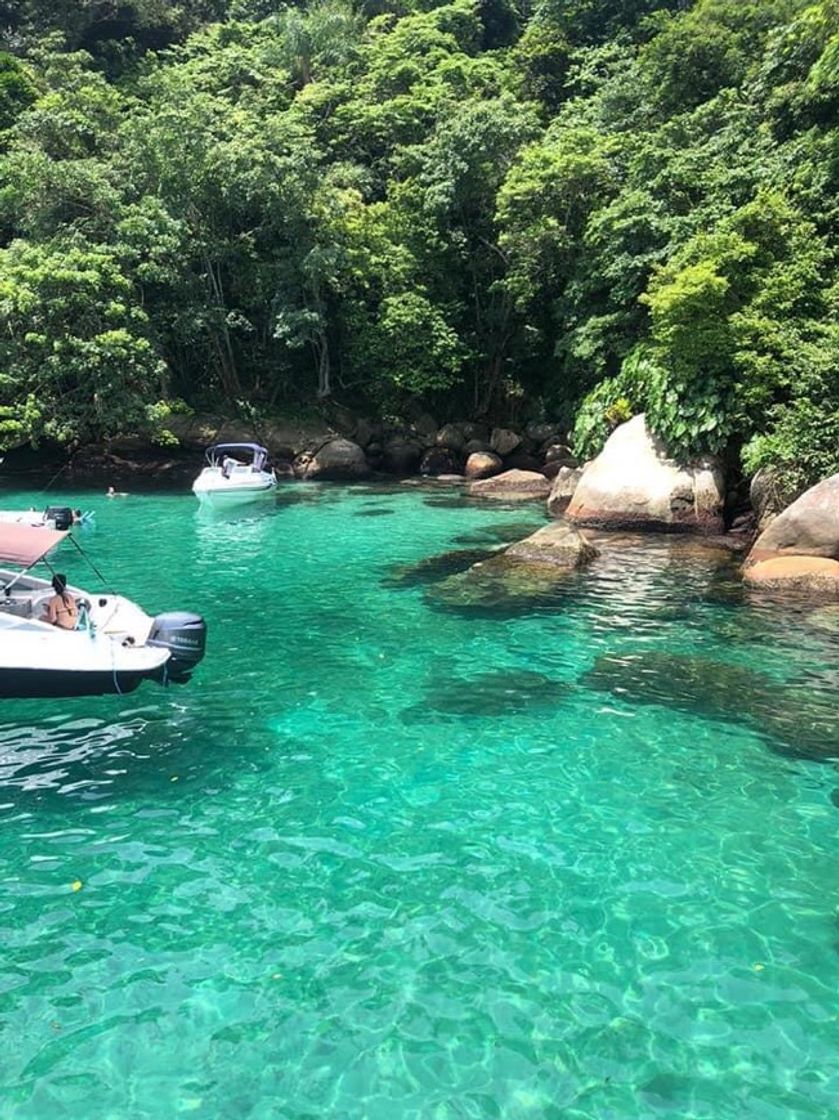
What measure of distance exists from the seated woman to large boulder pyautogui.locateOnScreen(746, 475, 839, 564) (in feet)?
45.6

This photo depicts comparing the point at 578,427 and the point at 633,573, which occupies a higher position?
the point at 578,427

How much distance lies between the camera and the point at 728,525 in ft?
73.4

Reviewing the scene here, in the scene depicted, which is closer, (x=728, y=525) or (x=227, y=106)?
(x=728, y=525)

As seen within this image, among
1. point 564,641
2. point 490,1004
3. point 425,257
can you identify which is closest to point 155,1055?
point 490,1004

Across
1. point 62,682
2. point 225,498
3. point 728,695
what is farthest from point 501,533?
point 62,682

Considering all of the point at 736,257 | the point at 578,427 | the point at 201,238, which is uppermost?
the point at 201,238

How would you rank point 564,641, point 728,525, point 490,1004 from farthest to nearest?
point 728,525, point 564,641, point 490,1004

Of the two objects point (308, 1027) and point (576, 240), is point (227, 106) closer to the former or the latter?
point (576, 240)

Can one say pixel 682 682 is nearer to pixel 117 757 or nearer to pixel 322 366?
pixel 117 757

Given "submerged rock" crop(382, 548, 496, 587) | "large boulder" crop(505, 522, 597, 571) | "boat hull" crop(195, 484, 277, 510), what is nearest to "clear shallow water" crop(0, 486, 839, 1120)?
"submerged rock" crop(382, 548, 496, 587)

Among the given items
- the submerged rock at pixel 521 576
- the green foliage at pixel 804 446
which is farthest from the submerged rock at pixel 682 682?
the green foliage at pixel 804 446

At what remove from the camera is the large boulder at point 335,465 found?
36.4 metres

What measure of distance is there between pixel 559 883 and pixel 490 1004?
1.63 meters

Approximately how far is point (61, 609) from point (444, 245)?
3006cm
